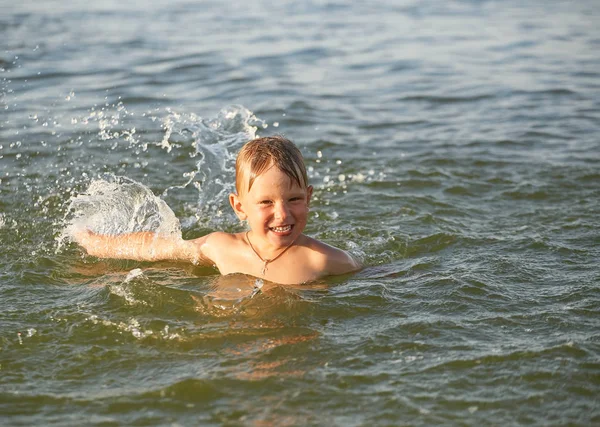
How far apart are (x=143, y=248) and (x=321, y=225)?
1459mm

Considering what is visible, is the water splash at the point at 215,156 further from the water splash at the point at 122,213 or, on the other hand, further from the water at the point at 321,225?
the water splash at the point at 122,213

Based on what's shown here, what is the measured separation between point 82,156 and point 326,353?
4.35 m

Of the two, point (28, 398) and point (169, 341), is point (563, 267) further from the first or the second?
point (28, 398)

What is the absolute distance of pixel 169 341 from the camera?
420cm

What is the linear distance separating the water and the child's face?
35 centimetres

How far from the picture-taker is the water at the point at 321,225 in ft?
12.2

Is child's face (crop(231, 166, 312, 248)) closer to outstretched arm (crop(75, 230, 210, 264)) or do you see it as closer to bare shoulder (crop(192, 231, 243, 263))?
bare shoulder (crop(192, 231, 243, 263))

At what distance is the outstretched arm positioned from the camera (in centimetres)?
536

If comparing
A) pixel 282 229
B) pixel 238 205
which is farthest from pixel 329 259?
pixel 238 205

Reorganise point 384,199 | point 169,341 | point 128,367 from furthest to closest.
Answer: point 384,199, point 169,341, point 128,367

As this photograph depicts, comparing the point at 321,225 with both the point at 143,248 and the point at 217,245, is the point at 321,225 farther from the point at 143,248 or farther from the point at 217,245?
the point at 143,248

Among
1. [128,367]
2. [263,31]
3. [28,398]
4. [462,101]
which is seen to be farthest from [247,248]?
[263,31]

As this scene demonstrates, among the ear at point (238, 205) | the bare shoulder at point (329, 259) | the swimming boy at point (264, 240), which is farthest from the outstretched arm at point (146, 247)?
the bare shoulder at point (329, 259)

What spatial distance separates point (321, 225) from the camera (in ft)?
20.4
